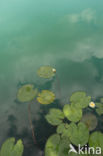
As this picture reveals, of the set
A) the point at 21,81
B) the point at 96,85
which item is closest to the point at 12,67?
the point at 21,81

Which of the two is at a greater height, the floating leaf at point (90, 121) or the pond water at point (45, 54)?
the pond water at point (45, 54)

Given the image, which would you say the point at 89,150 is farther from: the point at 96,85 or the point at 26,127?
the point at 96,85

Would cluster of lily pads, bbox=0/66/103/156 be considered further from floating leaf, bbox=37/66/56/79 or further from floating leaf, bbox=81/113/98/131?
floating leaf, bbox=37/66/56/79

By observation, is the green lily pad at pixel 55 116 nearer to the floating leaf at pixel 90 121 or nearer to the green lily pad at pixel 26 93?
the floating leaf at pixel 90 121

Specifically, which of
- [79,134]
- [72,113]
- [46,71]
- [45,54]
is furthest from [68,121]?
[45,54]

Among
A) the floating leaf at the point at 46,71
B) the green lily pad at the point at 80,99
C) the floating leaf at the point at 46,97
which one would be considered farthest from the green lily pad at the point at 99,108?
the floating leaf at the point at 46,71

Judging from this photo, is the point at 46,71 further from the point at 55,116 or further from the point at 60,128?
the point at 60,128
